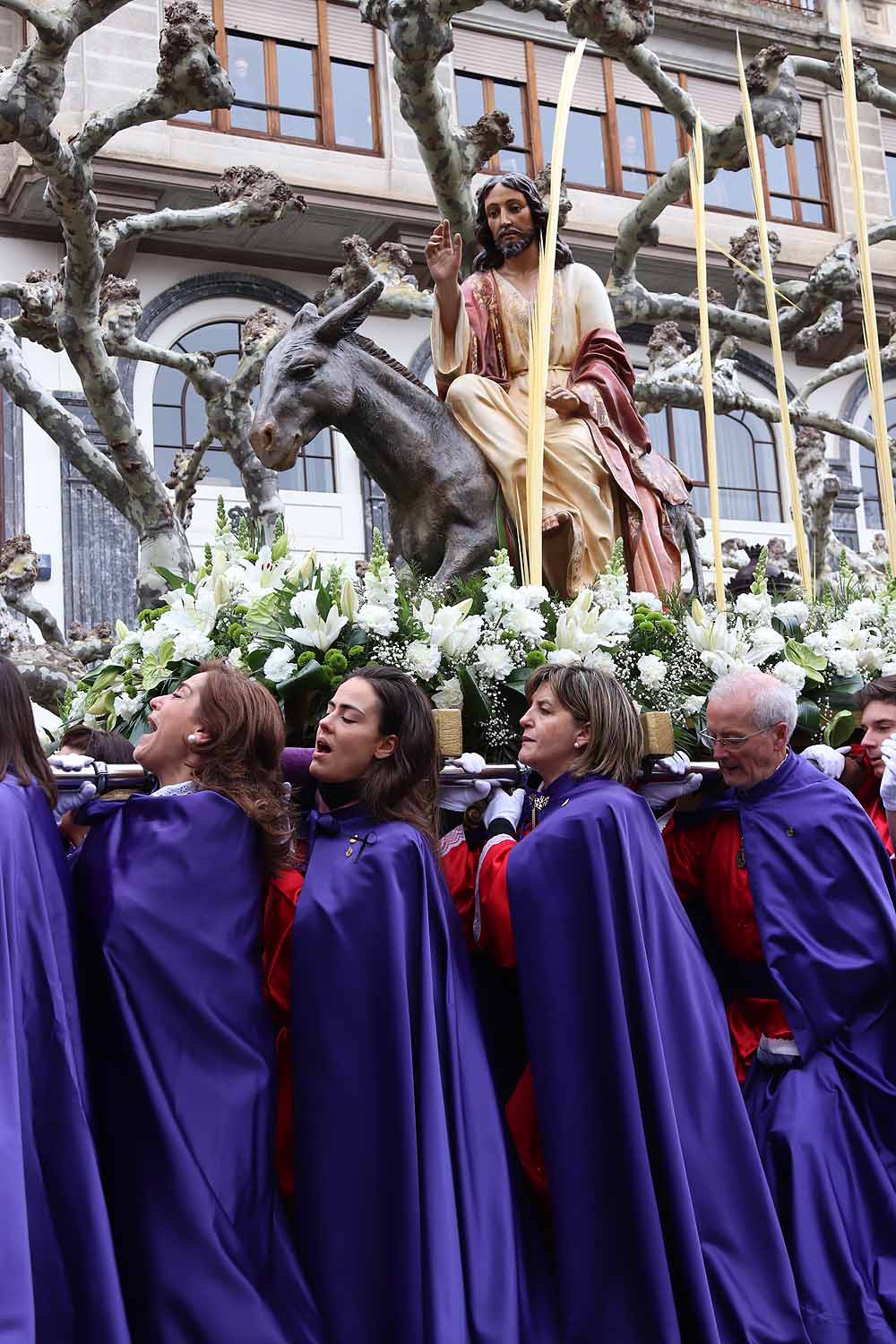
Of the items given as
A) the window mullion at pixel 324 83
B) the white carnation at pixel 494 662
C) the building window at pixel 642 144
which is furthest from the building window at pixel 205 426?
the white carnation at pixel 494 662

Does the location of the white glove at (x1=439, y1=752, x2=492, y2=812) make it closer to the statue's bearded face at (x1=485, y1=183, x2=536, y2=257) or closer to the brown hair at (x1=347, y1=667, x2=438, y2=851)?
the brown hair at (x1=347, y1=667, x2=438, y2=851)

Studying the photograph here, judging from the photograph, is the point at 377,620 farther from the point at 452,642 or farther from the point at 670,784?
the point at 670,784

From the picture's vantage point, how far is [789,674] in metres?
5.47

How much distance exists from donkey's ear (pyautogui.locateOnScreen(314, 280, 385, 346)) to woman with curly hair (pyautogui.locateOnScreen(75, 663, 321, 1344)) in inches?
106

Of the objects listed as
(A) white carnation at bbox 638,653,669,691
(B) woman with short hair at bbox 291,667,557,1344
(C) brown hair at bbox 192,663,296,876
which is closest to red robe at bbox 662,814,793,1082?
(A) white carnation at bbox 638,653,669,691

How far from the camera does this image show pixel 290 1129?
3.82 metres

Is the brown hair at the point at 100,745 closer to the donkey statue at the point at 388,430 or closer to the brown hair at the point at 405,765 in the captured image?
the brown hair at the point at 405,765

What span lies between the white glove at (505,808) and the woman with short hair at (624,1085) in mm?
154

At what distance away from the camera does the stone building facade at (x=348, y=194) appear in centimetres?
1647

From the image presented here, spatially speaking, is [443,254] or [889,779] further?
[443,254]

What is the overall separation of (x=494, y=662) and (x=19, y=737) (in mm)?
1806

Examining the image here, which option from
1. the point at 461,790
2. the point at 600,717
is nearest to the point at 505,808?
the point at 461,790

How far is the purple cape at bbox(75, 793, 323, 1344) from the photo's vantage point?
3.40m

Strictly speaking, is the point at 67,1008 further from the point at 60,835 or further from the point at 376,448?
the point at 376,448
